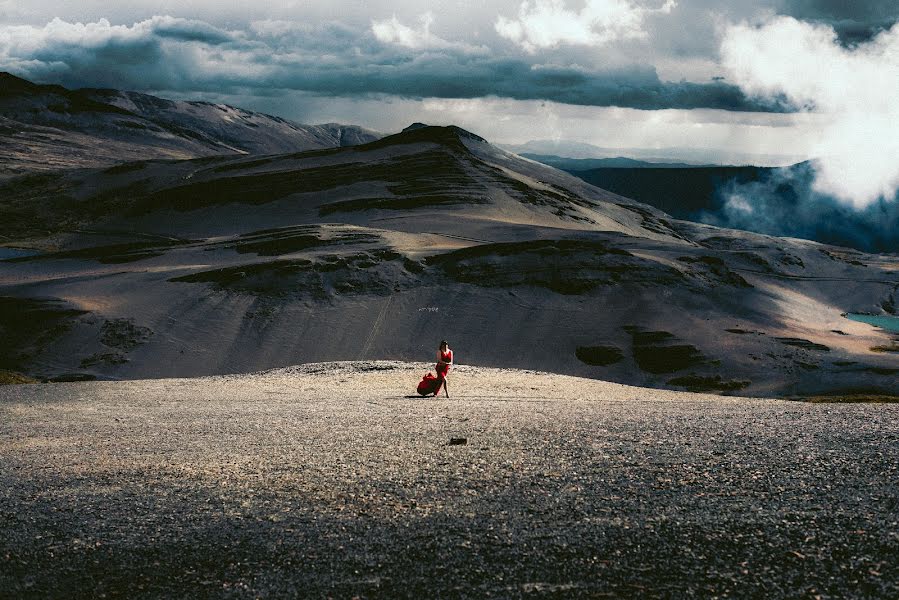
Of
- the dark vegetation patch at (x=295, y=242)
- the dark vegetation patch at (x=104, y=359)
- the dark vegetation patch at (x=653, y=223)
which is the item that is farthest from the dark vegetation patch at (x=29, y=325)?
the dark vegetation patch at (x=653, y=223)

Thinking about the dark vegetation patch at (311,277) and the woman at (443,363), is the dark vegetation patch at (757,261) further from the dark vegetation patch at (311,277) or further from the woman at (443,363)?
the woman at (443,363)

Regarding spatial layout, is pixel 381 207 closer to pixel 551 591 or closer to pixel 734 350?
pixel 734 350

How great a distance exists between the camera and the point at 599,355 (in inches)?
2117

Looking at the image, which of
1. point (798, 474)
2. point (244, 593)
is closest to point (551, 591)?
point (244, 593)

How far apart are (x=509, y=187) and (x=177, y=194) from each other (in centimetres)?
4656

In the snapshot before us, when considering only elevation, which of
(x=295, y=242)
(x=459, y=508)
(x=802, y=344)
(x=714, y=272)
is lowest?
(x=802, y=344)

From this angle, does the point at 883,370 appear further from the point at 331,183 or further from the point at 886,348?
the point at 331,183

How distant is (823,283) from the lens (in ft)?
284

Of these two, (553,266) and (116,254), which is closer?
(553,266)

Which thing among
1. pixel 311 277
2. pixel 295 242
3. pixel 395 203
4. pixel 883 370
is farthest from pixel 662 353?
pixel 395 203

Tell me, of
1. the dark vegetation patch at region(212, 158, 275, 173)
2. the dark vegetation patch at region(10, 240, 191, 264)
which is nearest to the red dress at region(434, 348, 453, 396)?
the dark vegetation patch at region(10, 240, 191, 264)

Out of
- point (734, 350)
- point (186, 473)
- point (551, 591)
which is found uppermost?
point (551, 591)

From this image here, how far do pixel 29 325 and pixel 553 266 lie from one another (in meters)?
38.7

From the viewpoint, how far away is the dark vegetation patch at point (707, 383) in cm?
4734
